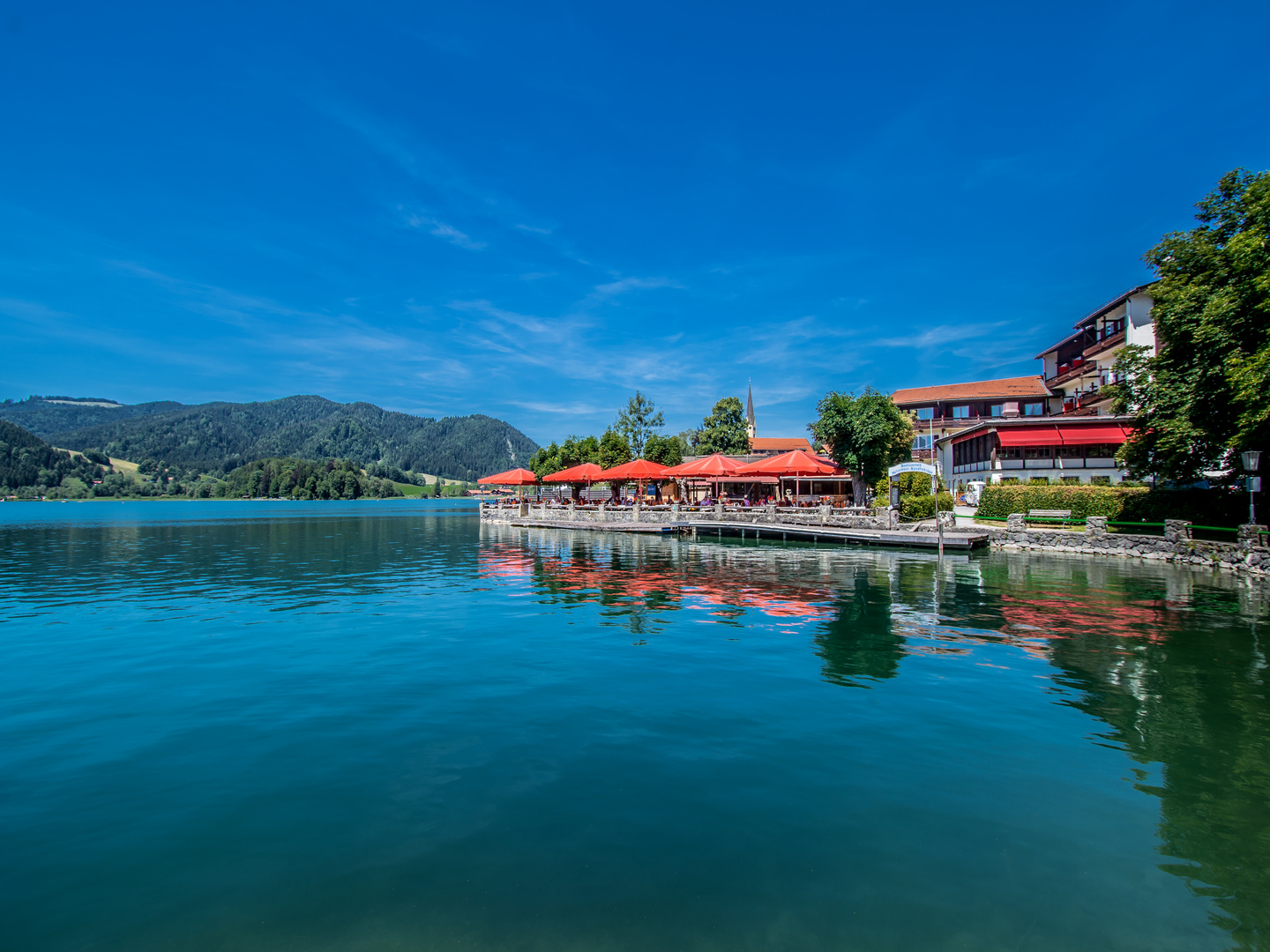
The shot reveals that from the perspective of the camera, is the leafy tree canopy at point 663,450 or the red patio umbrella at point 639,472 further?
the leafy tree canopy at point 663,450

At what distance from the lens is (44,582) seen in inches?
891

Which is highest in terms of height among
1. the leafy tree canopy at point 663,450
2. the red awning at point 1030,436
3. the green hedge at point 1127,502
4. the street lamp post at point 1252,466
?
the leafy tree canopy at point 663,450

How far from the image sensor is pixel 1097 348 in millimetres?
43969

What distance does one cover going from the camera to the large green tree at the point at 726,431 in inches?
2758

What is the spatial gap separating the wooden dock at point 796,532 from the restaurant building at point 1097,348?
15.7 metres

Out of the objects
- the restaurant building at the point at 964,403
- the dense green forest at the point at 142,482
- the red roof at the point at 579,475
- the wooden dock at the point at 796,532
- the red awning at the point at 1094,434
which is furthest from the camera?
the dense green forest at the point at 142,482

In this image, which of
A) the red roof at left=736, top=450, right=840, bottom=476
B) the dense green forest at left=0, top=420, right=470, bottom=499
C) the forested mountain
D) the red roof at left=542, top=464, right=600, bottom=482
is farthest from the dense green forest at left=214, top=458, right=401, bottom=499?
the red roof at left=736, top=450, right=840, bottom=476

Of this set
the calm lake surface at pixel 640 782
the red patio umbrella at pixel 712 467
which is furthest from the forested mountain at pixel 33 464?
the calm lake surface at pixel 640 782

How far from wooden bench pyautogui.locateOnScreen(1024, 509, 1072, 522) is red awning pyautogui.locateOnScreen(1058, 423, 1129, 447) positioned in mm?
7128

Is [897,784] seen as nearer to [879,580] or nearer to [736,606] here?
[736,606]

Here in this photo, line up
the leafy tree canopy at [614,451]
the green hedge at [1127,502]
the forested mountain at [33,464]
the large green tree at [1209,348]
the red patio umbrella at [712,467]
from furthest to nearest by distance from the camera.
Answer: the forested mountain at [33,464], the leafy tree canopy at [614,451], the red patio umbrella at [712,467], the green hedge at [1127,502], the large green tree at [1209,348]

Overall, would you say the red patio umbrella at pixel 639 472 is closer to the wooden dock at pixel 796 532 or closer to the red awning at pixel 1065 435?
the wooden dock at pixel 796 532

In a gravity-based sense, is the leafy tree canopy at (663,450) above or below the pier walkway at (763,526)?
above

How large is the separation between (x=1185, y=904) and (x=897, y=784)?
229 centimetres
